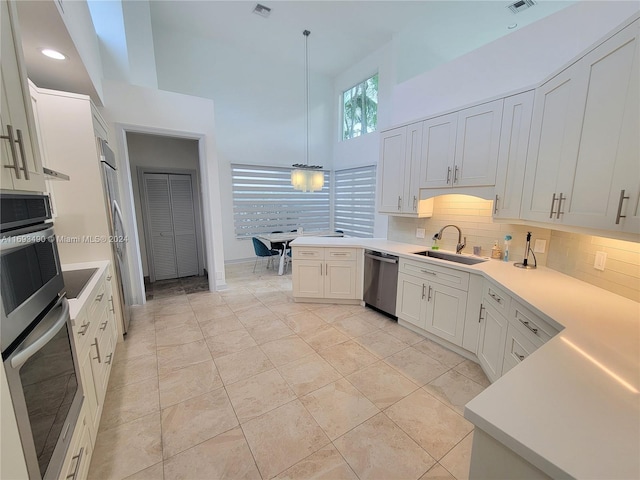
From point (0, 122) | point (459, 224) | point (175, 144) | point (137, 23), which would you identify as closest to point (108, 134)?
point (175, 144)

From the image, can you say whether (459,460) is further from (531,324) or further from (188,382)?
(188,382)

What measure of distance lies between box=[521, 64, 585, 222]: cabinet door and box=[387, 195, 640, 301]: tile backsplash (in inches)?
16.0

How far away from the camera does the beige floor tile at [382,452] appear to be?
1482 millimetres

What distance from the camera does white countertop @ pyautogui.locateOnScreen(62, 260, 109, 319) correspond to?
1.56 meters

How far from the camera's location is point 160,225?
4.71 meters

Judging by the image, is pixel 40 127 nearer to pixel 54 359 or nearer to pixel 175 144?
pixel 54 359

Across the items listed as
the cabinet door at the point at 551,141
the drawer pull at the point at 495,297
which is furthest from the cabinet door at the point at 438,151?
the drawer pull at the point at 495,297

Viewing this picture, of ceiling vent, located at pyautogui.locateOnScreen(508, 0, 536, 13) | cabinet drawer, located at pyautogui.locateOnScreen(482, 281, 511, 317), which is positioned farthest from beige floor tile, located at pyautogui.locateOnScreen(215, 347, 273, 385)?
ceiling vent, located at pyautogui.locateOnScreen(508, 0, 536, 13)

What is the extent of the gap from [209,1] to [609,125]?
16.5ft

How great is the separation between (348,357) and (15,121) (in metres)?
2.61

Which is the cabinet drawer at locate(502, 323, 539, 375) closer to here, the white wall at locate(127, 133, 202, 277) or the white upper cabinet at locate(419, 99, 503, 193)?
the white upper cabinet at locate(419, 99, 503, 193)

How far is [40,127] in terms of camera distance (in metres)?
2.26

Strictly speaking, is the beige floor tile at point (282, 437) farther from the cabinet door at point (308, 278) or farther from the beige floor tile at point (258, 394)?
the cabinet door at point (308, 278)

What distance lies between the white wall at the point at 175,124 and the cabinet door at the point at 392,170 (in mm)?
2474
